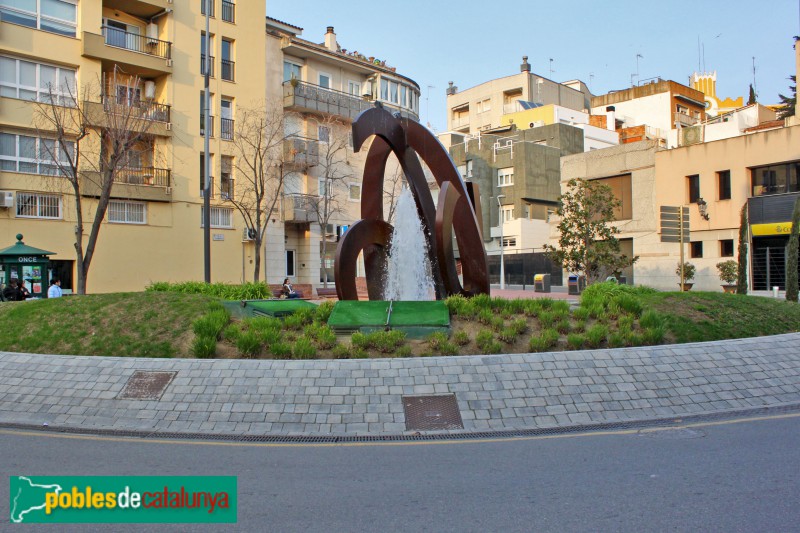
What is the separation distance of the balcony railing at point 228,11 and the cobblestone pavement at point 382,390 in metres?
28.3

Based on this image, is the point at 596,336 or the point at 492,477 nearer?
the point at 492,477

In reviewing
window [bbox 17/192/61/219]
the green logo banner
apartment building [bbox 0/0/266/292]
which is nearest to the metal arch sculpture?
the green logo banner

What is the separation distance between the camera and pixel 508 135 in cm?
5916

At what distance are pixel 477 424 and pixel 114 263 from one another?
83.1 ft

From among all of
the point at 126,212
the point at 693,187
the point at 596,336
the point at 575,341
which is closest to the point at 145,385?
the point at 575,341

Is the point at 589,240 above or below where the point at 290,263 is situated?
above

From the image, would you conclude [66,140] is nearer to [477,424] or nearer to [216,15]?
[216,15]

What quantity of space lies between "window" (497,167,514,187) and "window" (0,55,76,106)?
35.3 m

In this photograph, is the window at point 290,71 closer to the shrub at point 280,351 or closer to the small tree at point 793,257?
the small tree at point 793,257

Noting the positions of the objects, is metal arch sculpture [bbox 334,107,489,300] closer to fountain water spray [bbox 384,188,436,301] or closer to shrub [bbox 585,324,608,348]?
fountain water spray [bbox 384,188,436,301]

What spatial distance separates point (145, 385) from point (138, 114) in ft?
52.4

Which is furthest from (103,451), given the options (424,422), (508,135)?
(508,135)

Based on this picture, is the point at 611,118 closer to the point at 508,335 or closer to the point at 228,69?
the point at 228,69

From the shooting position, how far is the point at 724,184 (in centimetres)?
3384
